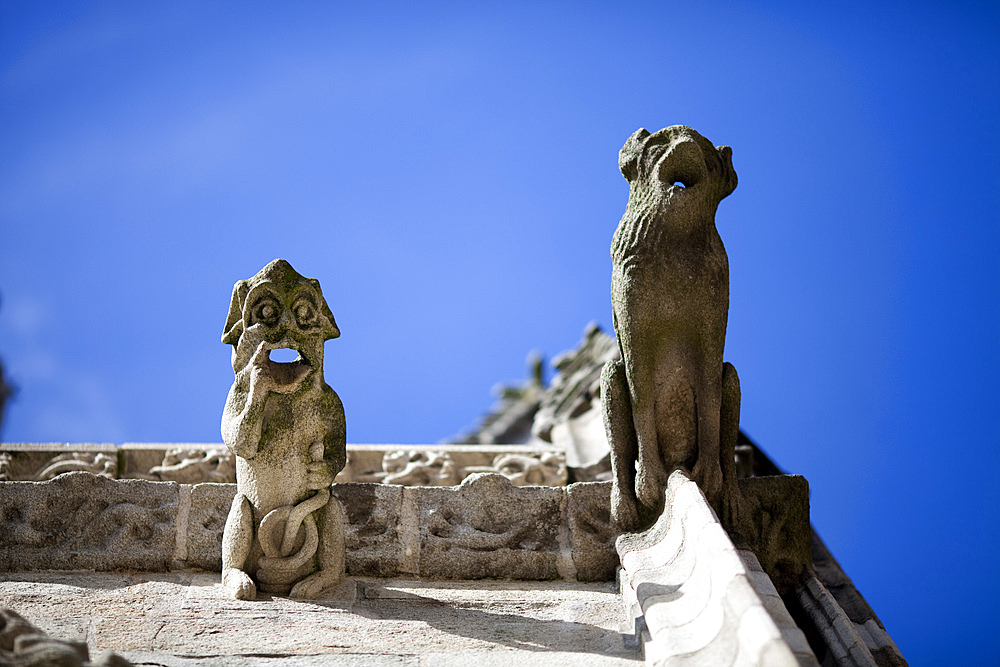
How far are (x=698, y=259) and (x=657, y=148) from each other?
68 cm

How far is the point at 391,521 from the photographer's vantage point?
6602mm

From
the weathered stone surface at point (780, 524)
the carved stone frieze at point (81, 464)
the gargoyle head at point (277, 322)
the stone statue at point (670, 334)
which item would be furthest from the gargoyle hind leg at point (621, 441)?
the carved stone frieze at point (81, 464)

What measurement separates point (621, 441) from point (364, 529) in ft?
4.99

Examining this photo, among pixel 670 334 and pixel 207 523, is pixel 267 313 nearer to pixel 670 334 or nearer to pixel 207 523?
pixel 207 523

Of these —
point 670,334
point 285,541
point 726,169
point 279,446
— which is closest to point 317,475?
point 279,446

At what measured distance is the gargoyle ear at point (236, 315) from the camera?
239 inches

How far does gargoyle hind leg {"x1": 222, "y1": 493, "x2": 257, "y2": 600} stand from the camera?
5.94 metres

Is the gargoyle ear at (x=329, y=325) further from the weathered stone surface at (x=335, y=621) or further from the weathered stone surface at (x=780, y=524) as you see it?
the weathered stone surface at (x=780, y=524)

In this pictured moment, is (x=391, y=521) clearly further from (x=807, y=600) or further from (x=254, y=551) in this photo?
(x=807, y=600)

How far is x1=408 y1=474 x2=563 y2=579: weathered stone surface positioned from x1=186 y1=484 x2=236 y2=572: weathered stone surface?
108 centimetres

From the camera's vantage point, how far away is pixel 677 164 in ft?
20.8

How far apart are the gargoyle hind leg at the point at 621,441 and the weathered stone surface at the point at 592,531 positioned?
0.11 metres

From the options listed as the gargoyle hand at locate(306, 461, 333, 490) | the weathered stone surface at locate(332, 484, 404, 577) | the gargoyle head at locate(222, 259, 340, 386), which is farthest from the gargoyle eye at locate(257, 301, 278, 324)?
the weathered stone surface at locate(332, 484, 404, 577)

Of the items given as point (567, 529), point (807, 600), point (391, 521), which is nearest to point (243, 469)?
point (391, 521)
